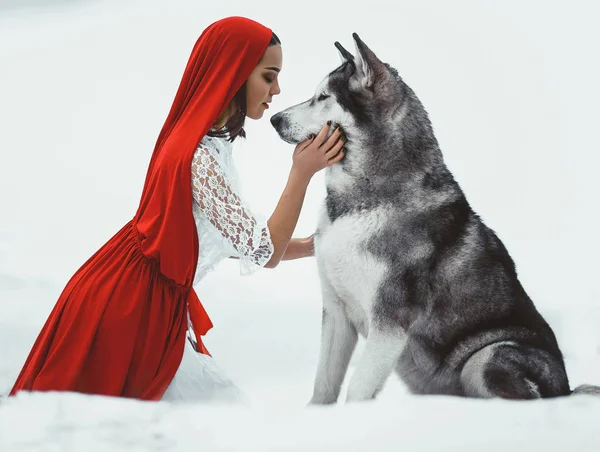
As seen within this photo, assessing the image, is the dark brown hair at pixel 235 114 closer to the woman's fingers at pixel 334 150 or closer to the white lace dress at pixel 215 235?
the white lace dress at pixel 215 235

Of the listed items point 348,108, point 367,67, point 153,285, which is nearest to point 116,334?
point 153,285

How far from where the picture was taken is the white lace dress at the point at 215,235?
2.72 meters

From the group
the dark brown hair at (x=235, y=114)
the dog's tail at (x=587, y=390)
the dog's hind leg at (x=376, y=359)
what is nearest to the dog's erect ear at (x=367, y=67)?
the dark brown hair at (x=235, y=114)

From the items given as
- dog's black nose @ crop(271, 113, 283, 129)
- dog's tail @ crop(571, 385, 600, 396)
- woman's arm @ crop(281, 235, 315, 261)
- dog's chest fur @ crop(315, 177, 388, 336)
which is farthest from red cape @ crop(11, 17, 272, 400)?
dog's tail @ crop(571, 385, 600, 396)

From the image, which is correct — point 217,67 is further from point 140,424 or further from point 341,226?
point 140,424

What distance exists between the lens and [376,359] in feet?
8.96

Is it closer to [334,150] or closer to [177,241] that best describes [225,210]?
[177,241]

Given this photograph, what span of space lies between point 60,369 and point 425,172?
4.82ft

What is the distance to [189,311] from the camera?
3.07m

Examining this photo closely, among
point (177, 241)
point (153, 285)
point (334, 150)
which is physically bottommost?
point (153, 285)

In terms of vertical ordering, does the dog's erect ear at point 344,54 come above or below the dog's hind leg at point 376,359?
above

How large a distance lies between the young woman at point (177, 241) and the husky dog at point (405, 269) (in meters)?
0.15

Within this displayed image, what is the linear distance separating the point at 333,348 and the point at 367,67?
3.43ft

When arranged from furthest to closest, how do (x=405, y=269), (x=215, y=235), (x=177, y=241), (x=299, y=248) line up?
(x=299, y=248) → (x=215, y=235) → (x=405, y=269) → (x=177, y=241)
